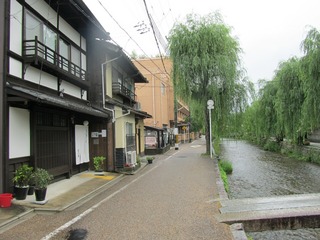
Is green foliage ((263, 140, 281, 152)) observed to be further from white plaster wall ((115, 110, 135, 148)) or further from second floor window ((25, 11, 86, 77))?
second floor window ((25, 11, 86, 77))

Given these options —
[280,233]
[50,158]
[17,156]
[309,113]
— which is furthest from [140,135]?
[280,233]

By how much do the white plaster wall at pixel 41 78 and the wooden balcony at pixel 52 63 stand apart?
6.5 inches

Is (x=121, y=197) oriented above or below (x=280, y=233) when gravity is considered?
above

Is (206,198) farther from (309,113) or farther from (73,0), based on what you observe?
(309,113)

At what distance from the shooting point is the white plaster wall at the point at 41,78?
1027cm

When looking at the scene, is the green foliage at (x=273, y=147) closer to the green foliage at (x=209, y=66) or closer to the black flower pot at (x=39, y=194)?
the green foliage at (x=209, y=66)

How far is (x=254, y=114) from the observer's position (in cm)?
3719

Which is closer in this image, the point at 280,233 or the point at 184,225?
the point at 184,225

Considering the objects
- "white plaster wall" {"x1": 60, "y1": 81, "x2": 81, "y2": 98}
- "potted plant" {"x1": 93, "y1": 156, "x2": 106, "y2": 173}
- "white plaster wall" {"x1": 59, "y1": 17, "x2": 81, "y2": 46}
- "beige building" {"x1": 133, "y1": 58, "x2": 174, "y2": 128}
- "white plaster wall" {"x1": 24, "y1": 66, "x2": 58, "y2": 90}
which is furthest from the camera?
"beige building" {"x1": 133, "y1": 58, "x2": 174, "y2": 128}

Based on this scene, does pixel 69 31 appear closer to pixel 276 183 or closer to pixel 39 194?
pixel 39 194

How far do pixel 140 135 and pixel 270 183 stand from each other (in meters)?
13.7

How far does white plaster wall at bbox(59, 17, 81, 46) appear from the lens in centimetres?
1310

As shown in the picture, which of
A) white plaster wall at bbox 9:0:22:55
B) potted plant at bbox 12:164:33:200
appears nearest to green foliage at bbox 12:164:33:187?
potted plant at bbox 12:164:33:200

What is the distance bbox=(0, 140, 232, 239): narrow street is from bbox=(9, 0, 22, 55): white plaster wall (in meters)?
5.06
